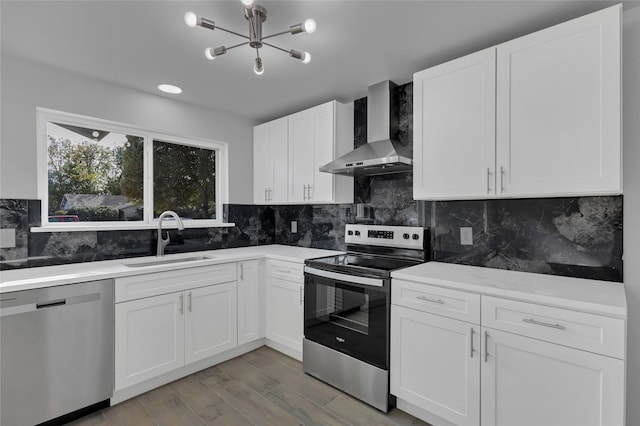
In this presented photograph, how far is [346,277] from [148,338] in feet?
4.95

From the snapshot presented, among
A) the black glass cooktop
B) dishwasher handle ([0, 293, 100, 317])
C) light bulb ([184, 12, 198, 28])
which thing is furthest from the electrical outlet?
dishwasher handle ([0, 293, 100, 317])

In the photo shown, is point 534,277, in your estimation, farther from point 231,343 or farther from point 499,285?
point 231,343

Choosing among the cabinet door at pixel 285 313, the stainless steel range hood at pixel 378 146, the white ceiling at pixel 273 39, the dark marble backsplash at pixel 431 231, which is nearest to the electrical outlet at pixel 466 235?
the dark marble backsplash at pixel 431 231

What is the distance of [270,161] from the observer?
3.37m

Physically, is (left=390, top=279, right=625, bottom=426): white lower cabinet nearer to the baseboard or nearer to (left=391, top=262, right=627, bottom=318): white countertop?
(left=391, top=262, right=627, bottom=318): white countertop

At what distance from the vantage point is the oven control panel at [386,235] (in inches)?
96.9

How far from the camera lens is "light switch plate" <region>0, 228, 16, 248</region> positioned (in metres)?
2.09

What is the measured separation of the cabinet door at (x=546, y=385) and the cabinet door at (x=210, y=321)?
1.99m

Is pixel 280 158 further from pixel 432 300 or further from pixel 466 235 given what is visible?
pixel 432 300

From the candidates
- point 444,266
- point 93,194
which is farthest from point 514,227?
point 93,194

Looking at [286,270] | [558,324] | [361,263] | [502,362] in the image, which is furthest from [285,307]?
[558,324]

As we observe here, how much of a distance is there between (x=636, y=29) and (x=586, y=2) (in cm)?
34

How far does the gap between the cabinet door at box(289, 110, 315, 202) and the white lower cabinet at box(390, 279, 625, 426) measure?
1396 mm

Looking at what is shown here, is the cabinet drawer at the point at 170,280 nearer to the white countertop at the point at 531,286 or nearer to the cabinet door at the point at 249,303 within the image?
the cabinet door at the point at 249,303
